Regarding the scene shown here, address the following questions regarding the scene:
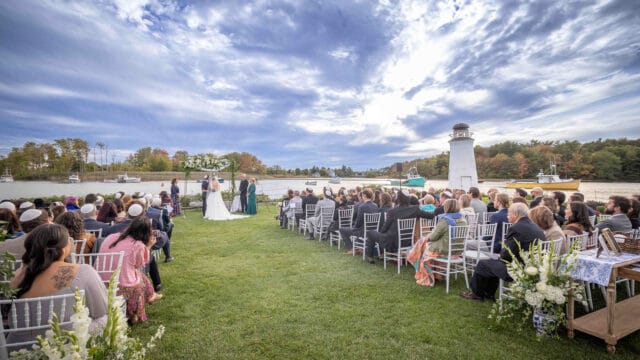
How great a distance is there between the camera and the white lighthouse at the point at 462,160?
1538cm

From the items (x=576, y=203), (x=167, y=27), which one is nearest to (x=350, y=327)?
(x=576, y=203)

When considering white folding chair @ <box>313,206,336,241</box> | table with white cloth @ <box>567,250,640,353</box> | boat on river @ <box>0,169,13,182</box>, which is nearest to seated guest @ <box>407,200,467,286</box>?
table with white cloth @ <box>567,250,640,353</box>

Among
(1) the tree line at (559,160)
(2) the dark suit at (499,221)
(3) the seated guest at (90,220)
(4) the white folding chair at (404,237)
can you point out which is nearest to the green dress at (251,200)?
(3) the seated guest at (90,220)

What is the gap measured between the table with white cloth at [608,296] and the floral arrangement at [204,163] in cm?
1265

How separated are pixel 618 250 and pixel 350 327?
3194mm

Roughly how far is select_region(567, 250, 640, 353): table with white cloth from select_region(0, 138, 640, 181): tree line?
1085 cm

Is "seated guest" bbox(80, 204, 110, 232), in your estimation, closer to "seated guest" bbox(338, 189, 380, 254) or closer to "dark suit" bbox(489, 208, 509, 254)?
"seated guest" bbox(338, 189, 380, 254)

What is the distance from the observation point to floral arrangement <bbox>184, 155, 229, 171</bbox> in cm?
1301

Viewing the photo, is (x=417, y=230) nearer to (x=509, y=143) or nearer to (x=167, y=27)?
(x=167, y=27)

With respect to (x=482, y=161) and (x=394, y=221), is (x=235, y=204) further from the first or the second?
(x=482, y=161)

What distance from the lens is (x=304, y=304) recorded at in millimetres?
4164

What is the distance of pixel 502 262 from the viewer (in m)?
3.89

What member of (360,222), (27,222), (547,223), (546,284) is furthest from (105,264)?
(547,223)

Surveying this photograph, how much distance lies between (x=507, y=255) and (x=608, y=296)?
1.02 metres
